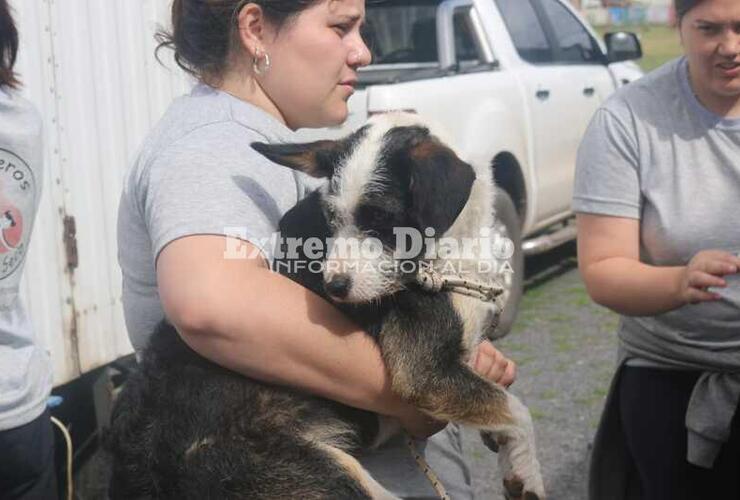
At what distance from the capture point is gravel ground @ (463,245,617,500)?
192 inches

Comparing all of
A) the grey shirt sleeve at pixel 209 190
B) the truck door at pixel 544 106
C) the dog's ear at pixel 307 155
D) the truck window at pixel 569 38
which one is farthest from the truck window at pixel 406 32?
the grey shirt sleeve at pixel 209 190

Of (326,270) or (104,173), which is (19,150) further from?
(104,173)

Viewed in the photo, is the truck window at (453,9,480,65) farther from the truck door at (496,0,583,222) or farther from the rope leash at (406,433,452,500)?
the rope leash at (406,433,452,500)

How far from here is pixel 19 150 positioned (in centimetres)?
261

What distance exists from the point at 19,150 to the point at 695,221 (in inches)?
74.3

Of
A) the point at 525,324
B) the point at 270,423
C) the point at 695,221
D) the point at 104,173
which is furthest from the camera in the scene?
the point at 525,324

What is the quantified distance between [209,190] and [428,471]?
79 centimetres

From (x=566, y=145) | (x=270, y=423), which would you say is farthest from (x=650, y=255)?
(x=566, y=145)

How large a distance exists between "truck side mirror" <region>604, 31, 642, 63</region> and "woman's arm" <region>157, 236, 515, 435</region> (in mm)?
7103

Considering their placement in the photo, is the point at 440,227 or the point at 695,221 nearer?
the point at 440,227

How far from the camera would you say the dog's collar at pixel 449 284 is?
2254 millimetres

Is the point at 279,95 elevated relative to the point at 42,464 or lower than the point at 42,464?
elevated

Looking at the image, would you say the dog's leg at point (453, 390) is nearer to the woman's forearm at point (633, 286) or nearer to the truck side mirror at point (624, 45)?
the woman's forearm at point (633, 286)

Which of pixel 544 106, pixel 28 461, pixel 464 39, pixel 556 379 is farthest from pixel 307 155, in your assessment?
pixel 544 106
